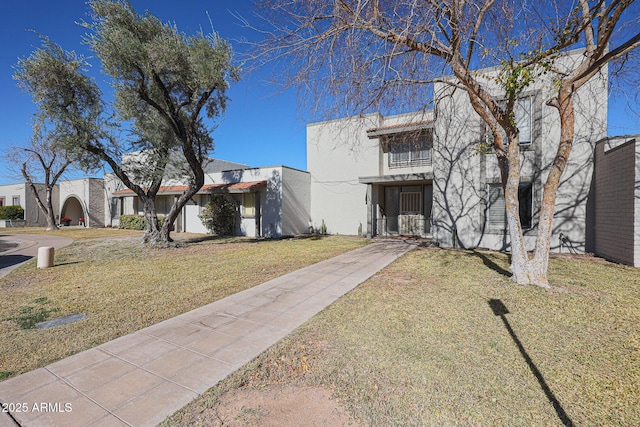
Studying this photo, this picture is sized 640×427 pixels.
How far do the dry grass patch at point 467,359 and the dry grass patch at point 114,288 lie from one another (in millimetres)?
2471

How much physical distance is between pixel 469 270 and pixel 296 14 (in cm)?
725

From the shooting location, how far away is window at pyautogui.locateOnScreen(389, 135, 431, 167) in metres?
14.4

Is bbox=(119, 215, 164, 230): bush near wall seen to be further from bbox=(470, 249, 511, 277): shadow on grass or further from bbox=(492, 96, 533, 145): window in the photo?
bbox=(492, 96, 533, 145): window

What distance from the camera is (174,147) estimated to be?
560 inches

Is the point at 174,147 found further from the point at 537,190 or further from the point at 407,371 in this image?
the point at 537,190

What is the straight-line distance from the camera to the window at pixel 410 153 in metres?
14.4

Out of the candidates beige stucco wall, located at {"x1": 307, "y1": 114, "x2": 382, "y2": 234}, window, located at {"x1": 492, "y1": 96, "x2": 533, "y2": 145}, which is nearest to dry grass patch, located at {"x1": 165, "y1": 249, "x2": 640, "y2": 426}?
window, located at {"x1": 492, "y1": 96, "x2": 533, "y2": 145}

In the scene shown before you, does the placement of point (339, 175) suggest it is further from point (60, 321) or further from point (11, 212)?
point (11, 212)

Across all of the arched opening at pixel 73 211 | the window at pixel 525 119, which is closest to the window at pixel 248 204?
the window at pixel 525 119

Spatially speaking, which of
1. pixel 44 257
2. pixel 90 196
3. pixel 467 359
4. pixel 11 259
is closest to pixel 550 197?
pixel 467 359

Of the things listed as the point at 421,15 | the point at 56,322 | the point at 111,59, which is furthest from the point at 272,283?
the point at 111,59

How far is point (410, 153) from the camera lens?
15.2 metres

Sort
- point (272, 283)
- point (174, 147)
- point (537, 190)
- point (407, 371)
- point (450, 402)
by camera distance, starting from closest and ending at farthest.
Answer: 1. point (450, 402)
2. point (407, 371)
3. point (272, 283)
4. point (537, 190)
5. point (174, 147)

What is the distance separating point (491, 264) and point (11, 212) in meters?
38.1
